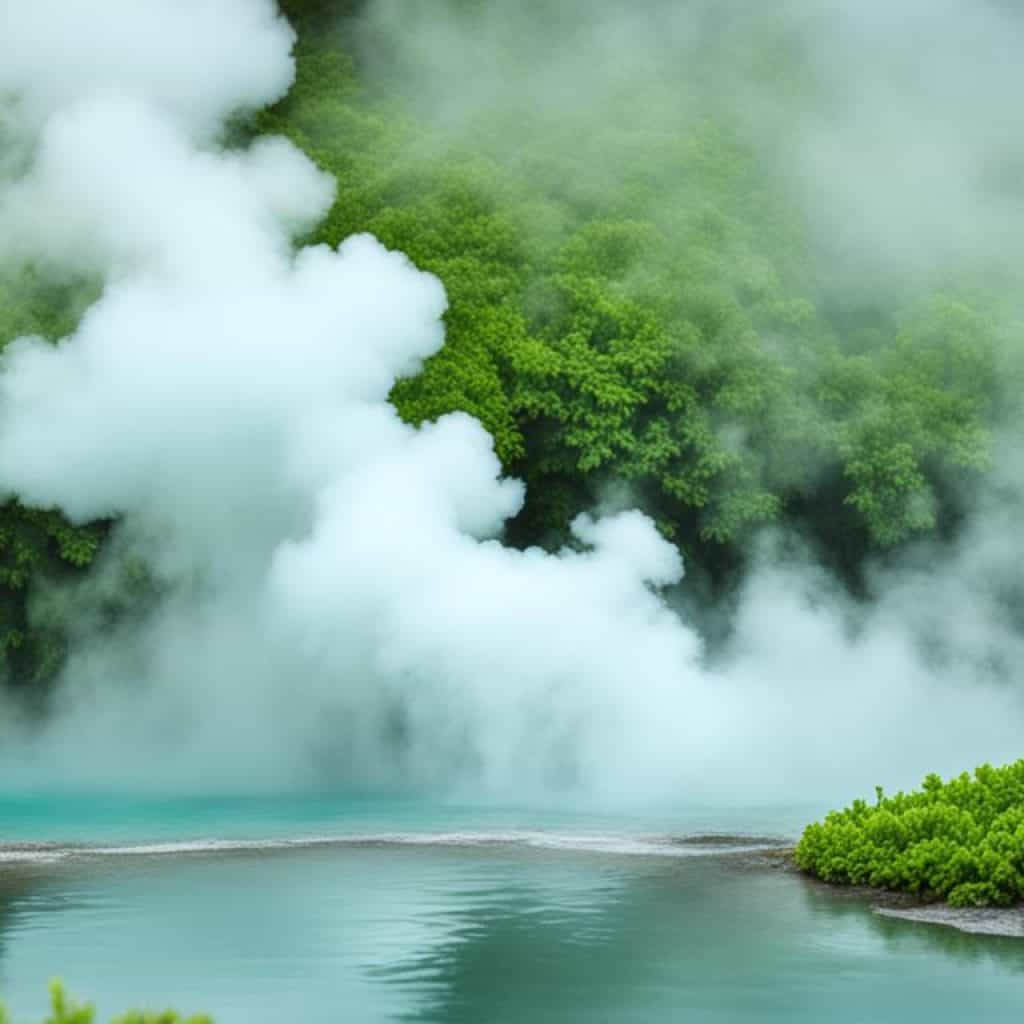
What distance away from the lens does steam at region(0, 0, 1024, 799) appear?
23.7 m

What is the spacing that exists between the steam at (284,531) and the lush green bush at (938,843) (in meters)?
7.37

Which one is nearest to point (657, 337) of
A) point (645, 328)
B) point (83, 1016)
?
point (645, 328)

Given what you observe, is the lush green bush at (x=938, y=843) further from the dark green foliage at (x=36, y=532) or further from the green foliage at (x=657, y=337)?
the dark green foliage at (x=36, y=532)

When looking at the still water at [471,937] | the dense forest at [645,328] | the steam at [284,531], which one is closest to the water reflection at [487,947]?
the still water at [471,937]

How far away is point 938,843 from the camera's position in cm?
1421

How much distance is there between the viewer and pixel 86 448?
24.9 metres

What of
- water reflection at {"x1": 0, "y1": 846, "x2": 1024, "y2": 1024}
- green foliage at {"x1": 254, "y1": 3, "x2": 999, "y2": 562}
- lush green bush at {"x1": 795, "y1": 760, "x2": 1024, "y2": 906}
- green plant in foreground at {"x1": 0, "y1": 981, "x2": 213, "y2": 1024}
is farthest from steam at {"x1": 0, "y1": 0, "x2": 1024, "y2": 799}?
green plant in foreground at {"x1": 0, "y1": 981, "x2": 213, "y2": 1024}

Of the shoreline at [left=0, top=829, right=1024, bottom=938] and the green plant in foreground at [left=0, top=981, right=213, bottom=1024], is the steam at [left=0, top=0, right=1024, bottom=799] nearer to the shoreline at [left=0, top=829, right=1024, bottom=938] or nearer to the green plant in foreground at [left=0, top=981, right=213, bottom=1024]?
the shoreline at [left=0, top=829, right=1024, bottom=938]

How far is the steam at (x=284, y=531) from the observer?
933 inches

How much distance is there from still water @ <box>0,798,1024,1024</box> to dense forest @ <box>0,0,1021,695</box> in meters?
10.3

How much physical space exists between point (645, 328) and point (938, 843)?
15391mm

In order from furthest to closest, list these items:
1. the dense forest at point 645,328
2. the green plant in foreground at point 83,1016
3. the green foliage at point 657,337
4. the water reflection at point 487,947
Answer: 1. the green foliage at point 657,337
2. the dense forest at point 645,328
3. the water reflection at point 487,947
4. the green plant in foreground at point 83,1016

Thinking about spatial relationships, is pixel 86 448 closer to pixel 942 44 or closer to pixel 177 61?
pixel 177 61

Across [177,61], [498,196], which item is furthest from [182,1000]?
[498,196]
